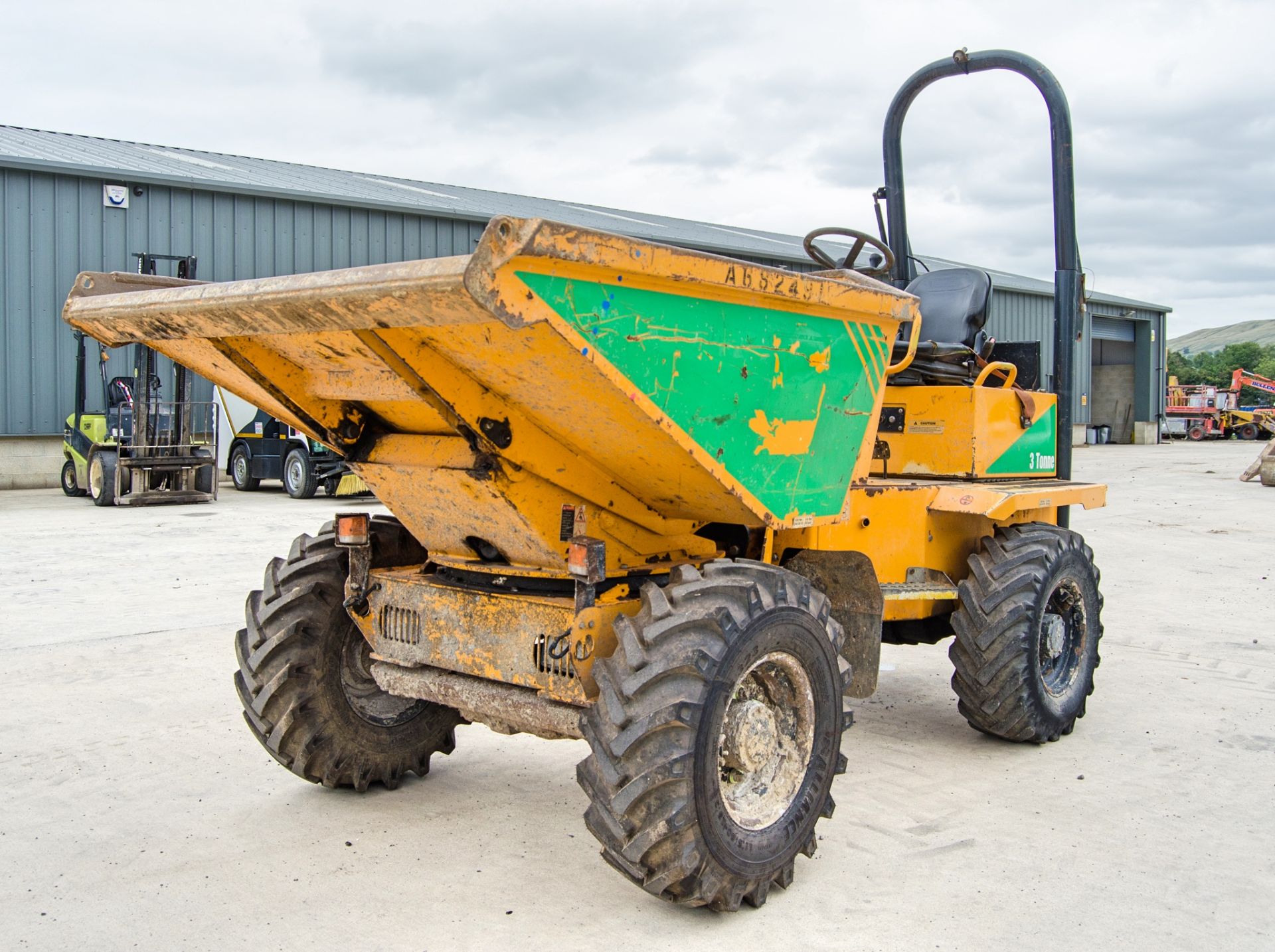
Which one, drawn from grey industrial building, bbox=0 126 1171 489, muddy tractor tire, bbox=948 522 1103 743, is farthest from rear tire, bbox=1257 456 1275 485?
muddy tractor tire, bbox=948 522 1103 743

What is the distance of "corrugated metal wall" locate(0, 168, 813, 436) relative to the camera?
17.5 m

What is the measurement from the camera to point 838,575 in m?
4.63

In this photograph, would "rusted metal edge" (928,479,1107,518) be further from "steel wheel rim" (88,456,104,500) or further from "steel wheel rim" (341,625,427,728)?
"steel wheel rim" (88,456,104,500)

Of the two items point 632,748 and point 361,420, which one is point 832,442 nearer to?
point 632,748

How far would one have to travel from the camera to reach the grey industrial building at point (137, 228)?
17562 mm

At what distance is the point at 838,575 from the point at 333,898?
229 cm

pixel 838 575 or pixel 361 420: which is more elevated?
pixel 361 420

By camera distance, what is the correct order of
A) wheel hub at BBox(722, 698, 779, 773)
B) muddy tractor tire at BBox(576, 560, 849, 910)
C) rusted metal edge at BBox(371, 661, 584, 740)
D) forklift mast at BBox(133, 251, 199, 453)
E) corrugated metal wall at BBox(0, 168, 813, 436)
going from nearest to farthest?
muddy tractor tire at BBox(576, 560, 849, 910) → wheel hub at BBox(722, 698, 779, 773) → rusted metal edge at BBox(371, 661, 584, 740) → forklift mast at BBox(133, 251, 199, 453) → corrugated metal wall at BBox(0, 168, 813, 436)

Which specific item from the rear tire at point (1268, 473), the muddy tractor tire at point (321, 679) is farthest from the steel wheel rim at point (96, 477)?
the rear tire at point (1268, 473)

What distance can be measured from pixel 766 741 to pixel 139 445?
45.5 feet

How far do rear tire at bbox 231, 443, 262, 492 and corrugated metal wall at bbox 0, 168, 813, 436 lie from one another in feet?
5.24

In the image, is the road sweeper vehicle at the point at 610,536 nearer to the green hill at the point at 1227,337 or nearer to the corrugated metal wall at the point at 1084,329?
the corrugated metal wall at the point at 1084,329

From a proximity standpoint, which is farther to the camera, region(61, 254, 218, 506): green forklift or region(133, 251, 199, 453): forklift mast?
region(61, 254, 218, 506): green forklift

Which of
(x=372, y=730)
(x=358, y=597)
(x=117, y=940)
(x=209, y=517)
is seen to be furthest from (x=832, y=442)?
(x=209, y=517)
